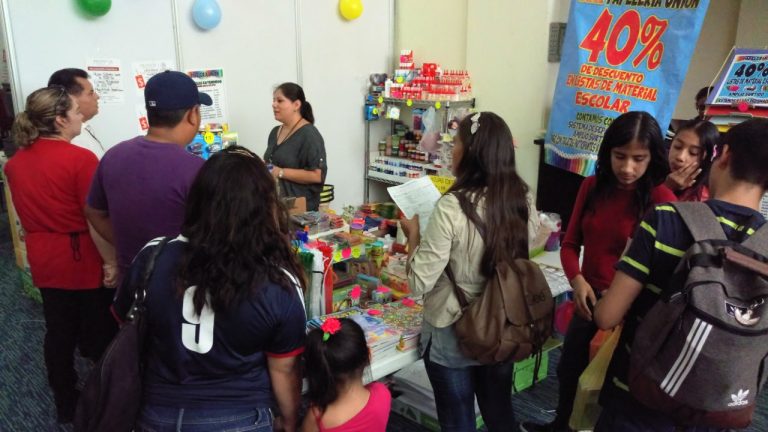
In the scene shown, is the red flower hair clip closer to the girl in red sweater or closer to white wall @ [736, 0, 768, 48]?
the girl in red sweater

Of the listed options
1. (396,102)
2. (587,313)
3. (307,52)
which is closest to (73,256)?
(587,313)

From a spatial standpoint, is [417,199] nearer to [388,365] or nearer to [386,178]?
[388,365]

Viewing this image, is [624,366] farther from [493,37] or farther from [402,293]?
[493,37]

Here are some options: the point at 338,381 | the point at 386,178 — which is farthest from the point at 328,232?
the point at 386,178

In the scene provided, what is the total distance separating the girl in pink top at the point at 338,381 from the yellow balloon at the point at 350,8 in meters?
3.64

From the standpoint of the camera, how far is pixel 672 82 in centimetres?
328

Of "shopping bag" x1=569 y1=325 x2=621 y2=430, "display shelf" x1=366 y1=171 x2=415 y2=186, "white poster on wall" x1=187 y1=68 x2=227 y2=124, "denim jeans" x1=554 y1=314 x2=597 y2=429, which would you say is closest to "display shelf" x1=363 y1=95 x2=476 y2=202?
"display shelf" x1=366 y1=171 x2=415 y2=186

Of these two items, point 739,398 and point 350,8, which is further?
point 350,8

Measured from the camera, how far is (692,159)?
2.13 meters

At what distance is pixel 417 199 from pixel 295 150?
148cm

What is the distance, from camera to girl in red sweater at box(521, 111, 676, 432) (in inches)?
71.7

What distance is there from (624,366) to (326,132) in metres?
3.81

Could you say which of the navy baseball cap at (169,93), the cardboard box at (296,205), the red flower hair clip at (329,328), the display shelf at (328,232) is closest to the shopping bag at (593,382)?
the red flower hair clip at (329,328)

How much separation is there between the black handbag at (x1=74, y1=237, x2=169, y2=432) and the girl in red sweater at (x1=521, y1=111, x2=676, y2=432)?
132 cm
